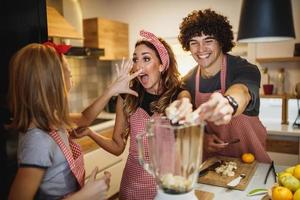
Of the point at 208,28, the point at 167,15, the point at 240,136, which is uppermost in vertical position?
the point at 167,15

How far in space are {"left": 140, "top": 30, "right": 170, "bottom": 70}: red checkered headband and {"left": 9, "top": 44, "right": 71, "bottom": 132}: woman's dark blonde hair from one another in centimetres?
54

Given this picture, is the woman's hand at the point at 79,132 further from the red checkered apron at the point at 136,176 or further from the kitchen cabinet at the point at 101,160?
the kitchen cabinet at the point at 101,160

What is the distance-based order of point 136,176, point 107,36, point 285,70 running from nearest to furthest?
point 136,176 < point 285,70 < point 107,36

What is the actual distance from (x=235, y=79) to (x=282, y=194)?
2.00 feet

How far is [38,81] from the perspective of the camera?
87cm

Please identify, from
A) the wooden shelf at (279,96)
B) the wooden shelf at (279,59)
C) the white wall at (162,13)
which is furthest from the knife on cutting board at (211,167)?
the white wall at (162,13)

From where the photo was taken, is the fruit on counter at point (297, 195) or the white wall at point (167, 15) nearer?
the fruit on counter at point (297, 195)

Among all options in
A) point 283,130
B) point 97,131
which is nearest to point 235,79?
point 283,130

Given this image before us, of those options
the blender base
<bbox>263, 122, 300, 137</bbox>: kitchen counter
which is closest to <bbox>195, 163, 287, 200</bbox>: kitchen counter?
the blender base

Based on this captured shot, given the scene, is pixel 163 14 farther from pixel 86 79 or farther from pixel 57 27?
pixel 57 27

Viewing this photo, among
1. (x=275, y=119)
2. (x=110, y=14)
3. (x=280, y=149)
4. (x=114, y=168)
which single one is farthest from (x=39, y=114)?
(x=110, y=14)

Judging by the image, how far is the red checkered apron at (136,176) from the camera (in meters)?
1.24

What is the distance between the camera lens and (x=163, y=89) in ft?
4.59

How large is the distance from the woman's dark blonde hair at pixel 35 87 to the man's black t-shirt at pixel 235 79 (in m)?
0.73
